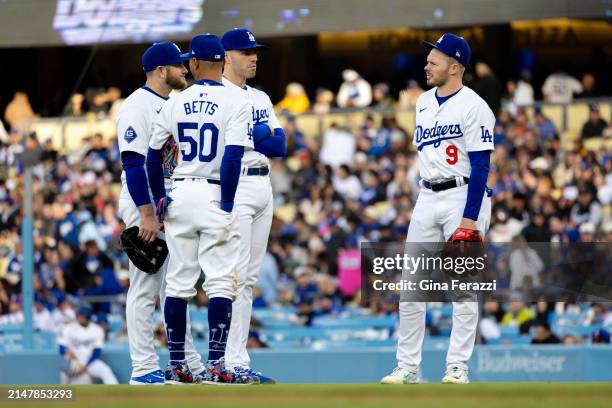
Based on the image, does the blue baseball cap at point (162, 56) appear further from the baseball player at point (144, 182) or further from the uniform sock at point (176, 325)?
the uniform sock at point (176, 325)

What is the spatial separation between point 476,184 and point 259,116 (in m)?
1.37

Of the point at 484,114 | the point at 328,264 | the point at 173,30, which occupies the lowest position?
the point at 328,264

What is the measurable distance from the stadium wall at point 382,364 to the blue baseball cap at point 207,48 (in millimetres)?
6029

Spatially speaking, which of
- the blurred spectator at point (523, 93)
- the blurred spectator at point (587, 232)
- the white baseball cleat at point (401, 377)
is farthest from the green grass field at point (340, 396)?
the blurred spectator at point (523, 93)

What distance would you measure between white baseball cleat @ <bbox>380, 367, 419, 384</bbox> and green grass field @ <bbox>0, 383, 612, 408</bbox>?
0.80 meters

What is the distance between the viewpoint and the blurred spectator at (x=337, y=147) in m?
19.0

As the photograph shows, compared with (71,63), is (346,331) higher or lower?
lower

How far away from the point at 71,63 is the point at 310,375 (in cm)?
965

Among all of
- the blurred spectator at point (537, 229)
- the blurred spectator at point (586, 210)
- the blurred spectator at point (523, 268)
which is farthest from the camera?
the blurred spectator at point (586, 210)

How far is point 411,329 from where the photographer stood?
801 cm

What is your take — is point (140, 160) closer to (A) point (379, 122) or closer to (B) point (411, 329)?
(B) point (411, 329)

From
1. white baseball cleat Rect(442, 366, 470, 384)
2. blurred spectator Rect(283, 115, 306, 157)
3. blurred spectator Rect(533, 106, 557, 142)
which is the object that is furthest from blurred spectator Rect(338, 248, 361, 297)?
white baseball cleat Rect(442, 366, 470, 384)

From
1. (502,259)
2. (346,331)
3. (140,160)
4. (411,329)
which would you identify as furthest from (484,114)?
(346,331)

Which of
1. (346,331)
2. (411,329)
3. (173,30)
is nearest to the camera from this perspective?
(411,329)
